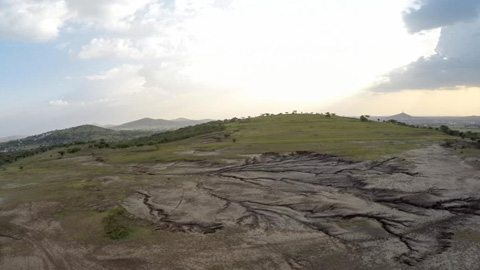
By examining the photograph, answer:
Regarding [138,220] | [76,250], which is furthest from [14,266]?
[138,220]

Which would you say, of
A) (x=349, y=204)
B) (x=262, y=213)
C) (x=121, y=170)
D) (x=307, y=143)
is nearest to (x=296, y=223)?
(x=262, y=213)

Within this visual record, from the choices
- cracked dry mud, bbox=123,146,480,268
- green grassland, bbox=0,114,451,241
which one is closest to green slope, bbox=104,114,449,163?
green grassland, bbox=0,114,451,241

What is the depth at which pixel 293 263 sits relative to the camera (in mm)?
17062

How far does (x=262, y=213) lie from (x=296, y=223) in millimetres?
3077

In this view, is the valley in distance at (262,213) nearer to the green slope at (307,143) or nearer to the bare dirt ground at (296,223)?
the bare dirt ground at (296,223)

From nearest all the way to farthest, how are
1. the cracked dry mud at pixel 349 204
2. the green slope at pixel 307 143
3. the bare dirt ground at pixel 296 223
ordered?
the bare dirt ground at pixel 296 223 → the cracked dry mud at pixel 349 204 → the green slope at pixel 307 143

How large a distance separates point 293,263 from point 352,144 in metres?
36.4

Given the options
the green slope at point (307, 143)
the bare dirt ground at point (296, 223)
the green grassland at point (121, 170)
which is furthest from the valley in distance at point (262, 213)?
the green slope at point (307, 143)

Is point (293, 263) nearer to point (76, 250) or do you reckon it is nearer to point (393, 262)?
point (393, 262)

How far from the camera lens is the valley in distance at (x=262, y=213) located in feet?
59.4

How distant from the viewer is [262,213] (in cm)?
2459

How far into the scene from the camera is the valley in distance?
1809cm

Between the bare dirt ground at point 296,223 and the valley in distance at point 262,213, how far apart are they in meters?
0.09

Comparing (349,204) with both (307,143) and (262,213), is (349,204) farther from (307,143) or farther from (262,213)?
(307,143)
